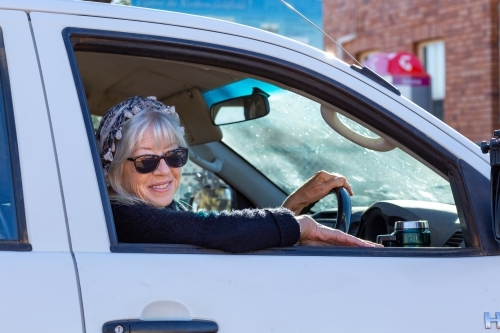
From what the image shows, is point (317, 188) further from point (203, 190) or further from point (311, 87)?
point (203, 190)

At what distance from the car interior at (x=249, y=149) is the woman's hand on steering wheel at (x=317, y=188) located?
0.15 metres

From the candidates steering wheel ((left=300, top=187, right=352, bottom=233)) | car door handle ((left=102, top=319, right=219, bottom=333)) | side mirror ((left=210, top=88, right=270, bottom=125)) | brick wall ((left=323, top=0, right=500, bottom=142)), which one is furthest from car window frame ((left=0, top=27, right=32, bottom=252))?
brick wall ((left=323, top=0, right=500, bottom=142))

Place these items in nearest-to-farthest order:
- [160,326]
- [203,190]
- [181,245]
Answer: [160,326], [181,245], [203,190]

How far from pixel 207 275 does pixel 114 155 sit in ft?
2.04

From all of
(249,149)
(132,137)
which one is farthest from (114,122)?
(249,149)

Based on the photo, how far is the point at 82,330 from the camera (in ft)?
5.84

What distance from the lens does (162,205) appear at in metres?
2.44

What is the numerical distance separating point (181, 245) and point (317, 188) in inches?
38.4

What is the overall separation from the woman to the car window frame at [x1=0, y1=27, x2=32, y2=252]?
30 centimetres

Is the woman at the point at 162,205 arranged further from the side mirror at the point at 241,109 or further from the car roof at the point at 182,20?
the side mirror at the point at 241,109

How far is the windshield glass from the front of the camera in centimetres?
287

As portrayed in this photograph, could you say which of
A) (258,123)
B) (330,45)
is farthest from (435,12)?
(258,123)

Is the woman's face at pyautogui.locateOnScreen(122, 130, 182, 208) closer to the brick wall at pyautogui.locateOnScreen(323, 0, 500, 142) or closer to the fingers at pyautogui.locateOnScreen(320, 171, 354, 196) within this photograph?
the fingers at pyautogui.locateOnScreen(320, 171, 354, 196)

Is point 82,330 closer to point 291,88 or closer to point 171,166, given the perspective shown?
point 171,166
